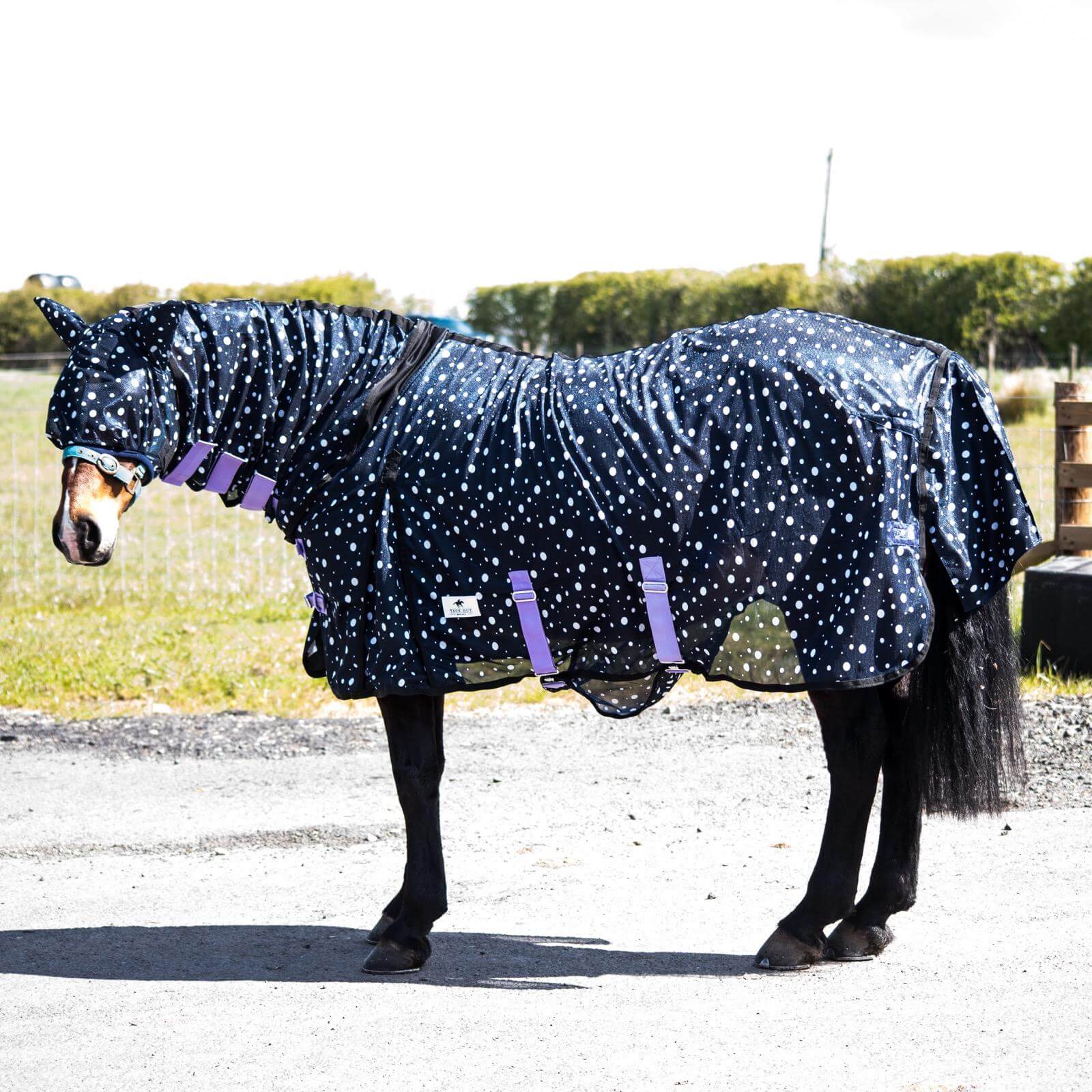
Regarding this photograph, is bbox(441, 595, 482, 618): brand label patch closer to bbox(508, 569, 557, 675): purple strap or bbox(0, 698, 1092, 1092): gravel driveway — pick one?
bbox(508, 569, 557, 675): purple strap

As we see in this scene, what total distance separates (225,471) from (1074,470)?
564cm

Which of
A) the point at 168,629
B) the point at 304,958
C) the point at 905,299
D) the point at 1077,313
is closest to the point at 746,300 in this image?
the point at 905,299

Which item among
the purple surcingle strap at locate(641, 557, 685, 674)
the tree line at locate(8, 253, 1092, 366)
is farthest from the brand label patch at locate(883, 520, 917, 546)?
the tree line at locate(8, 253, 1092, 366)

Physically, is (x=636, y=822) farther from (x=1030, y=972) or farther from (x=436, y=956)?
(x=1030, y=972)

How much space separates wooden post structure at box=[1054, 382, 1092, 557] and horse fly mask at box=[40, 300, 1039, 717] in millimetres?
4507

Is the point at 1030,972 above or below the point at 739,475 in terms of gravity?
below

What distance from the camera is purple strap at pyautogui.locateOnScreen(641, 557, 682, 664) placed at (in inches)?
137

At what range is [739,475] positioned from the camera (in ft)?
11.3

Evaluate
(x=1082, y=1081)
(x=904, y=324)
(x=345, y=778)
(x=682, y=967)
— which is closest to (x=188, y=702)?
(x=345, y=778)

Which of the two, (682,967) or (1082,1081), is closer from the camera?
(1082,1081)

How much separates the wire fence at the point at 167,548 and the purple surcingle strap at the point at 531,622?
6.13 meters

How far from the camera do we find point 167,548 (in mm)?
11273

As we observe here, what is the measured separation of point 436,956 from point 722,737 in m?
2.52

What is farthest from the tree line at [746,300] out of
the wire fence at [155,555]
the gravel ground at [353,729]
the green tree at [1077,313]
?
the gravel ground at [353,729]
